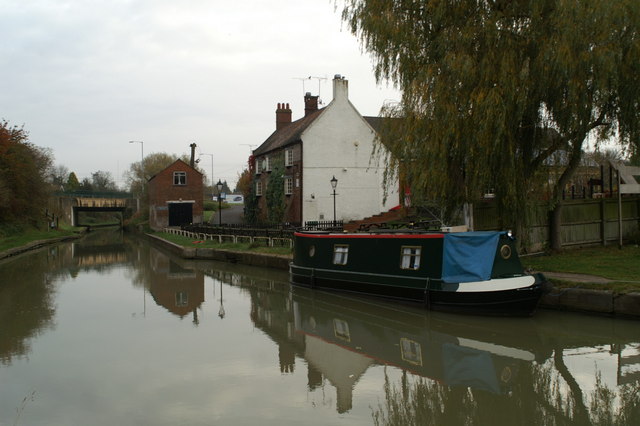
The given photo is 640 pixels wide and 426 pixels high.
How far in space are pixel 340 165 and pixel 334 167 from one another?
0.38m

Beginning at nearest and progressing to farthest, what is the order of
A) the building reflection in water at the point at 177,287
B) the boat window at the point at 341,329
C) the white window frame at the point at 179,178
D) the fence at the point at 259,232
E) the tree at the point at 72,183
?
1. the boat window at the point at 341,329
2. the building reflection in water at the point at 177,287
3. the fence at the point at 259,232
4. the white window frame at the point at 179,178
5. the tree at the point at 72,183

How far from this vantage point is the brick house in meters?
44.1

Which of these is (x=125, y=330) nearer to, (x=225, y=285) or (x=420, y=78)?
(x=225, y=285)

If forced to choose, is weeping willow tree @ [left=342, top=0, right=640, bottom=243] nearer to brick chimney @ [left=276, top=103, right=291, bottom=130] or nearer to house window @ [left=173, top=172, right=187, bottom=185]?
brick chimney @ [left=276, top=103, right=291, bottom=130]

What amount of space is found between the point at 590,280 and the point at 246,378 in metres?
7.59

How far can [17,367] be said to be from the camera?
320 inches

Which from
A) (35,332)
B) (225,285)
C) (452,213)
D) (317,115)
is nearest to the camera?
(35,332)

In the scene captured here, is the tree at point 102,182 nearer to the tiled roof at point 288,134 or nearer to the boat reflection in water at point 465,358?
the tiled roof at point 288,134

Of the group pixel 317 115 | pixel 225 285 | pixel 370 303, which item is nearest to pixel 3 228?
pixel 317 115

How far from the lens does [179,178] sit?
44688 millimetres

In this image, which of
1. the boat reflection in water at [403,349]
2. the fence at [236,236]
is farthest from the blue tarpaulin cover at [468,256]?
the fence at [236,236]

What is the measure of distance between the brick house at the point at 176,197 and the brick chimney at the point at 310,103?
49.5 feet

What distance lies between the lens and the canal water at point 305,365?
634 centimetres

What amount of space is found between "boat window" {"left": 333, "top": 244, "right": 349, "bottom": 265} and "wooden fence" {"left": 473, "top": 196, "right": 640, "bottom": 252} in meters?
3.58
